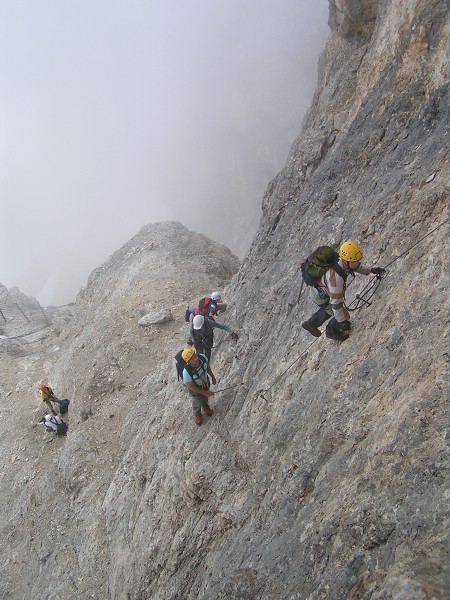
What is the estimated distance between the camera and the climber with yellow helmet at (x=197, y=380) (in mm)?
11523

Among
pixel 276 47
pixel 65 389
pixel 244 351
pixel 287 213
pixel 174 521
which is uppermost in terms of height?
pixel 276 47

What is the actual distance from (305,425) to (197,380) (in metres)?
3.99

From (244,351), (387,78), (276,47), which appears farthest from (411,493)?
(276,47)

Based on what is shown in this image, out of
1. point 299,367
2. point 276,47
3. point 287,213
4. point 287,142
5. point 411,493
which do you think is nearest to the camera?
point 411,493

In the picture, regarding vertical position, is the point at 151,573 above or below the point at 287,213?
below

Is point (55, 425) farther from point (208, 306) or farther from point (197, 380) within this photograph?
point (197, 380)

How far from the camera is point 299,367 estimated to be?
10.2m

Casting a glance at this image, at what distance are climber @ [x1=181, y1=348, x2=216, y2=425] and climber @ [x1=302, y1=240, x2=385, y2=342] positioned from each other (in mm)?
3901

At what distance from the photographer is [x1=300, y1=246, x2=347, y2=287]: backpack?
802cm

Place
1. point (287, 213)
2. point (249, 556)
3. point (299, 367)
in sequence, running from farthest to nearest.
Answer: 1. point (287, 213)
2. point (299, 367)
3. point (249, 556)

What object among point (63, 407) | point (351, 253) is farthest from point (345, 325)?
point (63, 407)

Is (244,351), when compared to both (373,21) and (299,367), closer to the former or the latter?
(299,367)

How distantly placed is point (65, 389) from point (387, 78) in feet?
78.8

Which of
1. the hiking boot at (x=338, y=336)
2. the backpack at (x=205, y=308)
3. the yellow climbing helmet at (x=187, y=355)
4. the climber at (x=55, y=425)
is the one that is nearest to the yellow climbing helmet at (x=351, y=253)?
the hiking boot at (x=338, y=336)
